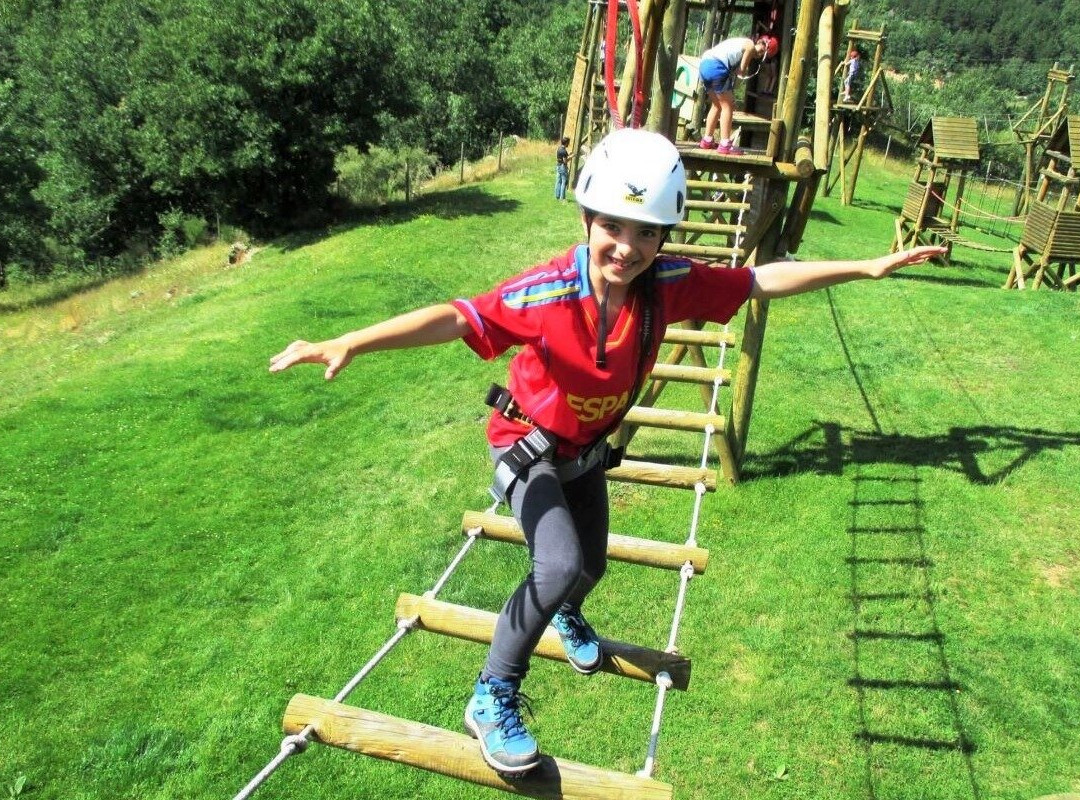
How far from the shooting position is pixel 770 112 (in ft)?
34.2

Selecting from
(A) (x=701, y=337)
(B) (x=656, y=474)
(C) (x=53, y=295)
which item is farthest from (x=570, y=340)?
(C) (x=53, y=295)

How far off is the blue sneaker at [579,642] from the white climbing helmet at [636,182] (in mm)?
→ 1587

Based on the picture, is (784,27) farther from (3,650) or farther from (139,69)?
(139,69)

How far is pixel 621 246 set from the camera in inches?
107

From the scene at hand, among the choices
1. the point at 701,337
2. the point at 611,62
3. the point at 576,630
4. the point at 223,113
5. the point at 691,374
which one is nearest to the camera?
the point at 576,630

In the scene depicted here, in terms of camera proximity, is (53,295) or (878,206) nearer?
(53,295)

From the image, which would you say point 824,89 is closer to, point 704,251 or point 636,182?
point 704,251

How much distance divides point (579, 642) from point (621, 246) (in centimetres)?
159

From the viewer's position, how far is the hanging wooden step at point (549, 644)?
322 centimetres

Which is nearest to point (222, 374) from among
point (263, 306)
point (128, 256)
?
point (263, 306)

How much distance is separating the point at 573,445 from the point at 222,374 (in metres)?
9.63

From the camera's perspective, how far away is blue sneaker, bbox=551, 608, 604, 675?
10.5ft

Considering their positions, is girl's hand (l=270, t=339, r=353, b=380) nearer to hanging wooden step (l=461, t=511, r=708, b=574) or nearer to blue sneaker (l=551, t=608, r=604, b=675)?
blue sneaker (l=551, t=608, r=604, b=675)

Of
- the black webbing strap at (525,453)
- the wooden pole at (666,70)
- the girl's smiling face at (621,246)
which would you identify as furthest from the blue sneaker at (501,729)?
the wooden pole at (666,70)
